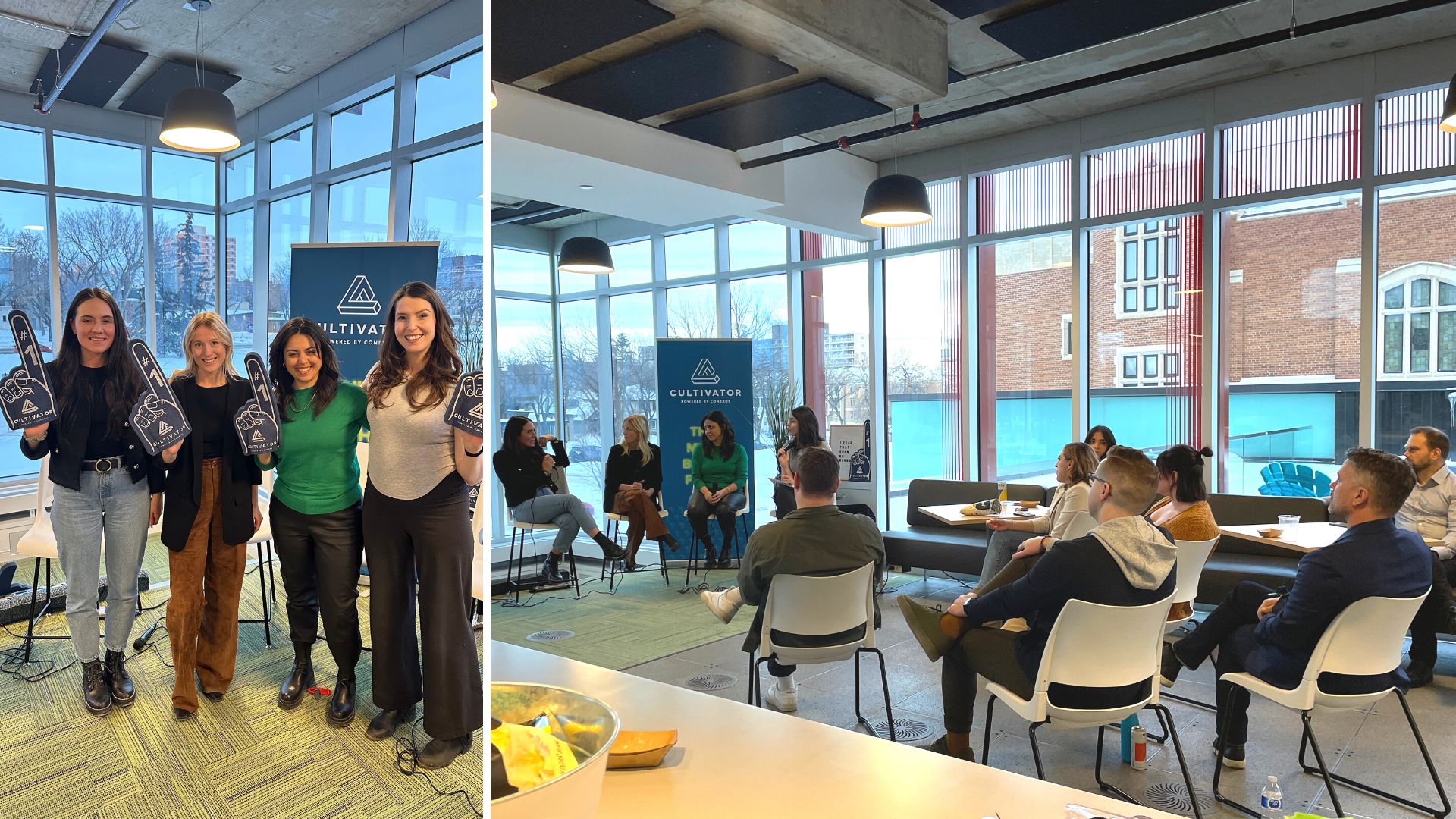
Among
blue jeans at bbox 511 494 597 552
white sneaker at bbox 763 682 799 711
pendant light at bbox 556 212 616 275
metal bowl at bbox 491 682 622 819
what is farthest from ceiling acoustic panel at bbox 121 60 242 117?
white sneaker at bbox 763 682 799 711

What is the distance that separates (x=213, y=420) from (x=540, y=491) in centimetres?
165

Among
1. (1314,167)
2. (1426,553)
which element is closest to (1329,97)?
(1314,167)

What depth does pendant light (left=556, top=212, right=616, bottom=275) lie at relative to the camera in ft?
6.88

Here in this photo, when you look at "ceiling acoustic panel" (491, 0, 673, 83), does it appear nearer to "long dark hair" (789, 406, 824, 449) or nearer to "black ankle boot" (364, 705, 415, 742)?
"long dark hair" (789, 406, 824, 449)

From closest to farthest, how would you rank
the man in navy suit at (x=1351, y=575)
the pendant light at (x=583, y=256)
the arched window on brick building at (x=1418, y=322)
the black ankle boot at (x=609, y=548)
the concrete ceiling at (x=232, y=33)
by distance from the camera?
the concrete ceiling at (x=232, y=33)
the pendant light at (x=583, y=256)
the man in navy suit at (x=1351, y=575)
the arched window on brick building at (x=1418, y=322)
the black ankle boot at (x=609, y=548)

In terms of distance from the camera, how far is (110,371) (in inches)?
12.6

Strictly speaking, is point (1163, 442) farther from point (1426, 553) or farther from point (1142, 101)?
point (1426, 553)

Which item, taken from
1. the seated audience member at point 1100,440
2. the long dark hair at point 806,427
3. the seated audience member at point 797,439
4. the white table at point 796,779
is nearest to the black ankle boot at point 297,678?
the white table at point 796,779

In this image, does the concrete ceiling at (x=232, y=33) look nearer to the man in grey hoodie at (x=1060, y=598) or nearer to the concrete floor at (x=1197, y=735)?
the man in grey hoodie at (x=1060, y=598)

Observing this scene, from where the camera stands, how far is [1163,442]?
5906 mm

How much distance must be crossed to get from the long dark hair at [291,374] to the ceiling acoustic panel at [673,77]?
12.6 ft

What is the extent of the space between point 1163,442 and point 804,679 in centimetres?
334

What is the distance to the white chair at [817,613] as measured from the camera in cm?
321

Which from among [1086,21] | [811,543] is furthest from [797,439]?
[1086,21]
